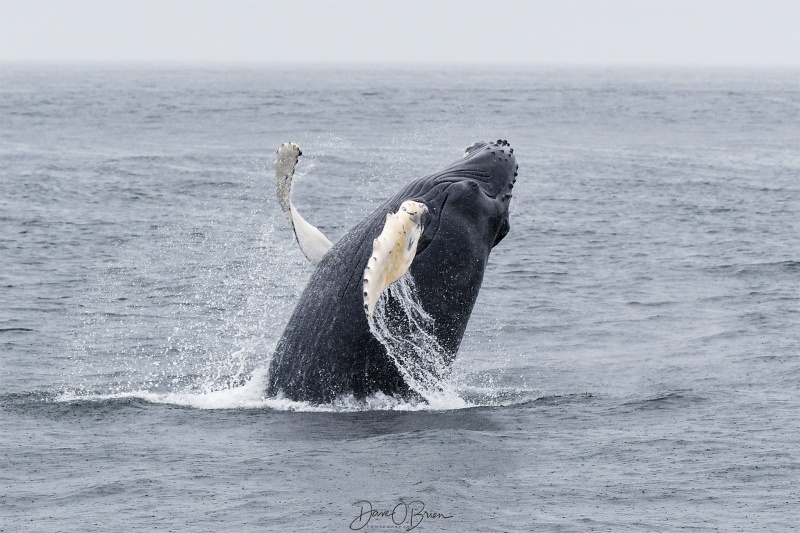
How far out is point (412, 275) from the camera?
10672 millimetres

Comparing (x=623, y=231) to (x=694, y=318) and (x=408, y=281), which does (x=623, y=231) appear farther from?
(x=408, y=281)

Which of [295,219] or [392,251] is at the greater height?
[392,251]

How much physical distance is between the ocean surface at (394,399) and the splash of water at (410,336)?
33 centimetres

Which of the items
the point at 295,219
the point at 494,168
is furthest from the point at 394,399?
the point at 494,168

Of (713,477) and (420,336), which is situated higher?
(420,336)

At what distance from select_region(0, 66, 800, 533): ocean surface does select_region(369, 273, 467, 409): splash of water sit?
33 centimetres

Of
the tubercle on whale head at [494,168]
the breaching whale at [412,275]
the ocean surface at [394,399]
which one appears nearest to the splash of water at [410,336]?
the breaching whale at [412,275]

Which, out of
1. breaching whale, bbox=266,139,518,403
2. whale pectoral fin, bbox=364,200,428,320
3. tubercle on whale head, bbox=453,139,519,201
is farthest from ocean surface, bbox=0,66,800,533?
tubercle on whale head, bbox=453,139,519,201

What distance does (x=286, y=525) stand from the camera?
8.28 m

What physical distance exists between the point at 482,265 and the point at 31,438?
4.13 metres

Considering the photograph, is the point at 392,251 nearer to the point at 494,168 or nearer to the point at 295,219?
the point at 494,168

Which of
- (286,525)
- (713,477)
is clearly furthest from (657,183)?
(286,525)

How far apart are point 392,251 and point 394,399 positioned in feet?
8.14

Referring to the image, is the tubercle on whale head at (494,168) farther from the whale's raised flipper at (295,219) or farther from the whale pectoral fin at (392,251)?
the whale pectoral fin at (392,251)
